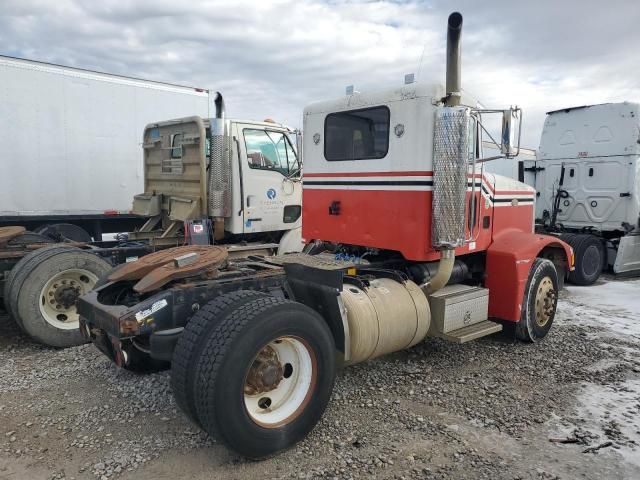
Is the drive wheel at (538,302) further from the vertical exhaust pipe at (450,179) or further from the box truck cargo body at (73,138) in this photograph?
the box truck cargo body at (73,138)

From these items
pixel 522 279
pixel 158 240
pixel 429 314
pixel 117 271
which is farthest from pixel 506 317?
pixel 158 240

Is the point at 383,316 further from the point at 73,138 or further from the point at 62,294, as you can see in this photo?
the point at 73,138

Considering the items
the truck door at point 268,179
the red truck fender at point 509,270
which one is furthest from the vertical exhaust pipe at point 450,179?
the truck door at point 268,179

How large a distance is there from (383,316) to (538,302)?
2.33m

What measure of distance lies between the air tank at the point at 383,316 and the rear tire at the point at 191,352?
106 centimetres

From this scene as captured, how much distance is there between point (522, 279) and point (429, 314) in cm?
134

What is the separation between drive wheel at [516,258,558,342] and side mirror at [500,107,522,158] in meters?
1.62

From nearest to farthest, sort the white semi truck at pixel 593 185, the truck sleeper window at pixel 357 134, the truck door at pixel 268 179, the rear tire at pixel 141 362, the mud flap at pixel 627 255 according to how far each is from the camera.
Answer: the rear tire at pixel 141 362
the truck sleeper window at pixel 357 134
the truck door at pixel 268 179
the white semi truck at pixel 593 185
the mud flap at pixel 627 255

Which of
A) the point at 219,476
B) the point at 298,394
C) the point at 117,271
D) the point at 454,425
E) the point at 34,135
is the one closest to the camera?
the point at 219,476

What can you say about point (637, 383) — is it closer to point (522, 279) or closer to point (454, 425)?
point (522, 279)

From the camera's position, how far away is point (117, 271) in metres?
4.06

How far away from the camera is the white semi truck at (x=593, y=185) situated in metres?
9.46

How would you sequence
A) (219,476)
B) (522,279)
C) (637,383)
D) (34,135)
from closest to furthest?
1. (219,476)
2. (637,383)
3. (522,279)
4. (34,135)

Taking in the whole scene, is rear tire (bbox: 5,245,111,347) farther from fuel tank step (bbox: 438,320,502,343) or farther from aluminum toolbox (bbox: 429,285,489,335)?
fuel tank step (bbox: 438,320,502,343)
